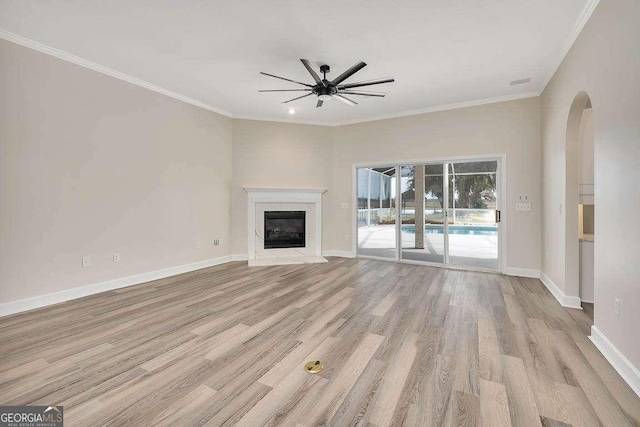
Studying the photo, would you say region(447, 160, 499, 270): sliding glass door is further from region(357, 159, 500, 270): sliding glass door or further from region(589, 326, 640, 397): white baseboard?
region(589, 326, 640, 397): white baseboard

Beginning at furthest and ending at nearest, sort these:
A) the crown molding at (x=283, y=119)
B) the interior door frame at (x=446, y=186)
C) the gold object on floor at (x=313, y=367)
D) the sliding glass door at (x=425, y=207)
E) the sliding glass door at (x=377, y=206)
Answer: the sliding glass door at (x=377, y=206)
the sliding glass door at (x=425, y=207)
the interior door frame at (x=446, y=186)
the crown molding at (x=283, y=119)
the gold object on floor at (x=313, y=367)

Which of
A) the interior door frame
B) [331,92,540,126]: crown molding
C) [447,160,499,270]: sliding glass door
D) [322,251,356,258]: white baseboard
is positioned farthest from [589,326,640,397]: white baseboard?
[322,251,356,258]: white baseboard

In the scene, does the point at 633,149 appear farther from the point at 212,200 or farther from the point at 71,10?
the point at 212,200

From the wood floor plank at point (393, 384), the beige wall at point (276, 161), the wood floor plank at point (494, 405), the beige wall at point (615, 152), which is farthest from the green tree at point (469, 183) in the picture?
the wood floor plank at point (494, 405)

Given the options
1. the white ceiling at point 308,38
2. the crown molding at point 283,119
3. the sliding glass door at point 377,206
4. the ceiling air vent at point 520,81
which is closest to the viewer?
the white ceiling at point 308,38

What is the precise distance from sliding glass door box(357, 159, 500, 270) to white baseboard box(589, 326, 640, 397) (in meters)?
2.63

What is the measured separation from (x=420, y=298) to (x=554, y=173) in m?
2.57

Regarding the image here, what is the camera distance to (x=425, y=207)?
5605mm

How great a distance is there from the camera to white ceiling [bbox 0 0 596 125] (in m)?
2.56

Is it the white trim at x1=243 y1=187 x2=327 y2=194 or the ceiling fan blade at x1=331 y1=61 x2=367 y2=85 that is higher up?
the ceiling fan blade at x1=331 y1=61 x2=367 y2=85

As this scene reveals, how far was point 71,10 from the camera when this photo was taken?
2.61 metres

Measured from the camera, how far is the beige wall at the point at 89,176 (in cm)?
298

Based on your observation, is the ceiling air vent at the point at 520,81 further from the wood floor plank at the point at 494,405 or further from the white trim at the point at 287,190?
the wood floor plank at the point at 494,405

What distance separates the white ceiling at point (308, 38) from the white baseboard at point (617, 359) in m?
2.95
